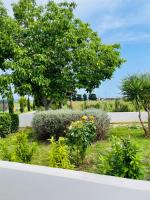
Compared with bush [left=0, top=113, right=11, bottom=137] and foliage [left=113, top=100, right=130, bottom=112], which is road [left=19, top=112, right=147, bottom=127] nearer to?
foliage [left=113, top=100, right=130, bottom=112]

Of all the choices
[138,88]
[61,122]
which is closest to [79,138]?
[61,122]

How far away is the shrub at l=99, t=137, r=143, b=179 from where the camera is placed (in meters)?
4.40

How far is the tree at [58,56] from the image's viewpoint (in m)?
15.8

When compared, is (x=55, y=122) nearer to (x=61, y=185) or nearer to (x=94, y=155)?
(x=94, y=155)

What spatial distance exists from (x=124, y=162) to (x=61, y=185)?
1.64 metres

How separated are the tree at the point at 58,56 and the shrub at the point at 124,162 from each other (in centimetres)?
1136

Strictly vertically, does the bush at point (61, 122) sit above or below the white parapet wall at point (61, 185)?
above

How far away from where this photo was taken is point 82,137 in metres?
6.44

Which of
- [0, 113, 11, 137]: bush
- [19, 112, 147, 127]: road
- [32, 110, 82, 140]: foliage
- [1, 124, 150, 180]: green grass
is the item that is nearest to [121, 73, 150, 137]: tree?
[1, 124, 150, 180]: green grass

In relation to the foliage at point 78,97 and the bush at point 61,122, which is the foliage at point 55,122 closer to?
the bush at point 61,122

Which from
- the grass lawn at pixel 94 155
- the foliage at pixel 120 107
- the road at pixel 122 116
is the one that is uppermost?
the foliage at pixel 120 107

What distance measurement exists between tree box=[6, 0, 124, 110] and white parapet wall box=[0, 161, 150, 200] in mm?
12212

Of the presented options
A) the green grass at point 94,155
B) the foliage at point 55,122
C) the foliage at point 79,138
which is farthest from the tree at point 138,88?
the foliage at point 79,138

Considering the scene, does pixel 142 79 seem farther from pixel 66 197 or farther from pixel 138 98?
pixel 66 197
